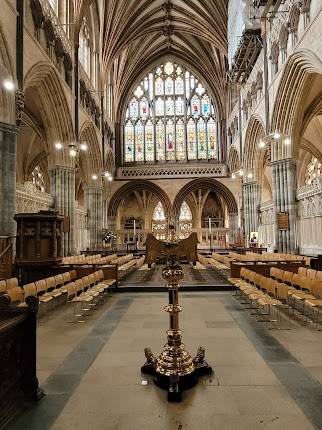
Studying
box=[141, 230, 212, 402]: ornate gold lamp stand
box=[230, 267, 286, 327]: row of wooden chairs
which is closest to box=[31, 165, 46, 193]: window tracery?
box=[230, 267, 286, 327]: row of wooden chairs

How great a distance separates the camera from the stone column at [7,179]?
1076 centimetres

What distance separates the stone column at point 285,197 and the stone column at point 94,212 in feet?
42.6

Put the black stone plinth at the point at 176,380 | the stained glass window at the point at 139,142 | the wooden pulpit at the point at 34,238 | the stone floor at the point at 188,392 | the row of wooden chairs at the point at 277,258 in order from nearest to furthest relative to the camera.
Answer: the stone floor at the point at 188,392 → the black stone plinth at the point at 176,380 → the wooden pulpit at the point at 34,238 → the row of wooden chairs at the point at 277,258 → the stained glass window at the point at 139,142

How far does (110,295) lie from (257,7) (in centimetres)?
1553

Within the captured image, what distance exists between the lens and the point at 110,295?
977 centimetres

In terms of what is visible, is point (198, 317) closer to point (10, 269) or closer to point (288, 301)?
point (288, 301)

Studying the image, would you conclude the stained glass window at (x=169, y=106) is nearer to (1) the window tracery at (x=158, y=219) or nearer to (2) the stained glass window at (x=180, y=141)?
(2) the stained glass window at (x=180, y=141)

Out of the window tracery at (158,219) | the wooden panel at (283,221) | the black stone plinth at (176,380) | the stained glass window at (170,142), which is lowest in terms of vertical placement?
the black stone plinth at (176,380)

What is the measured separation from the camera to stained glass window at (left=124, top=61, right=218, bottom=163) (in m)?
31.6

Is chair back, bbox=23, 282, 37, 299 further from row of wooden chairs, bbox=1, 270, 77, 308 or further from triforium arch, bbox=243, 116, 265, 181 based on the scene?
triforium arch, bbox=243, 116, 265, 181

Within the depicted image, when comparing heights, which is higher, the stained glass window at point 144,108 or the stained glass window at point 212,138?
the stained glass window at point 144,108

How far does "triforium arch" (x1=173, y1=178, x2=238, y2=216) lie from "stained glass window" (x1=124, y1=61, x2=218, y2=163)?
2527 millimetres

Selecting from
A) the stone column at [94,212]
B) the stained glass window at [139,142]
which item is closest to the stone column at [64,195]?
the stone column at [94,212]

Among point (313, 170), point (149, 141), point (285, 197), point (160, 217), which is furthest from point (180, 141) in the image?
point (285, 197)
